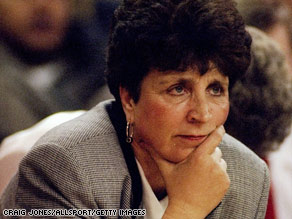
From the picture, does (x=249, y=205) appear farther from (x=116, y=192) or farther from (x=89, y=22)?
(x=89, y=22)

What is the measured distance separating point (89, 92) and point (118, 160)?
150 cm

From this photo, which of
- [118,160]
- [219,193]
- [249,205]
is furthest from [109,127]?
[249,205]

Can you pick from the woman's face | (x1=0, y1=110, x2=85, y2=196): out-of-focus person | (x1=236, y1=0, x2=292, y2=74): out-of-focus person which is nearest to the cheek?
the woman's face

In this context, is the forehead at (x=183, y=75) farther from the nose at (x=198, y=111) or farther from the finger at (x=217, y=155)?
the finger at (x=217, y=155)

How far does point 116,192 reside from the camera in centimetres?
152

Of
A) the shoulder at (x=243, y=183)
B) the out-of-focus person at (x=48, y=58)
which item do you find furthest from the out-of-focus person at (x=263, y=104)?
the out-of-focus person at (x=48, y=58)

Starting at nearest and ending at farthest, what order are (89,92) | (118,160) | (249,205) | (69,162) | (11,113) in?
(69,162) < (118,160) < (249,205) < (11,113) < (89,92)

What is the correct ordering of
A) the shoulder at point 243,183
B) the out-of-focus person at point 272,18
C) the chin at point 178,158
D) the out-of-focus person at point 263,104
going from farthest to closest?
the out-of-focus person at point 272,18 → the out-of-focus person at point 263,104 → the shoulder at point 243,183 → the chin at point 178,158

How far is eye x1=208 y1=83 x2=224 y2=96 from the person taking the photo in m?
1.53

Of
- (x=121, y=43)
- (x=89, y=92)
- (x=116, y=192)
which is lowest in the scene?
(x=89, y=92)

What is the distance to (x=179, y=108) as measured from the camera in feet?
4.89

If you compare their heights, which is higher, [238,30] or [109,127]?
[238,30]

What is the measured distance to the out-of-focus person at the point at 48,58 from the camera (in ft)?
8.71

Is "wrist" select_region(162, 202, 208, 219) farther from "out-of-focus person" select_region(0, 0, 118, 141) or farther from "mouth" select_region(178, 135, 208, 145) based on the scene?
"out-of-focus person" select_region(0, 0, 118, 141)
